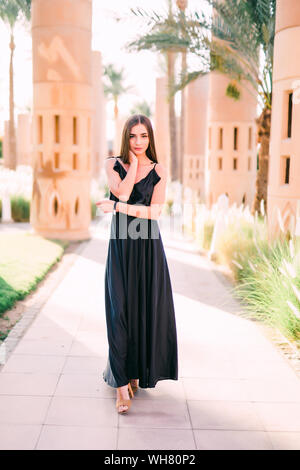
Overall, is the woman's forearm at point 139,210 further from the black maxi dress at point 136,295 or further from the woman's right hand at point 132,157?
the woman's right hand at point 132,157

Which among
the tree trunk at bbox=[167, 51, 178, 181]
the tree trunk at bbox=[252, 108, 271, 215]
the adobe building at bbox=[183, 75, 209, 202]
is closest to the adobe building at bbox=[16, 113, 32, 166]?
the tree trunk at bbox=[167, 51, 178, 181]

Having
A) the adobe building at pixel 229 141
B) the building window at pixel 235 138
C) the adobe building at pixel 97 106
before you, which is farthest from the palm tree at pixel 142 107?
the building window at pixel 235 138

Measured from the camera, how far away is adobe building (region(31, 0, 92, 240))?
36.6 feet

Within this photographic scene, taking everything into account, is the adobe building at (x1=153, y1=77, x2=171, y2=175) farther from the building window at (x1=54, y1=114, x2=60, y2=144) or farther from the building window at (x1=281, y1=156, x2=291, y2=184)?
the building window at (x1=281, y1=156, x2=291, y2=184)

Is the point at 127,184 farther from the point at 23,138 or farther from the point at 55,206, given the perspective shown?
the point at 23,138

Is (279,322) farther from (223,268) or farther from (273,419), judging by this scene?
(223,268)

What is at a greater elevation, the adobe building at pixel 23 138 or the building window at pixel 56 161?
the adobe building at pixel 23 138

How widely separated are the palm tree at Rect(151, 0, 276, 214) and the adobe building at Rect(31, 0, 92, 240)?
207 centimetres

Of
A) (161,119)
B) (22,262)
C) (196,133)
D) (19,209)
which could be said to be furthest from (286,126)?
(161,119)

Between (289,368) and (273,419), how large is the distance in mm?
1079

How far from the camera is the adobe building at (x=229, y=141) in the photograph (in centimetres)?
1393

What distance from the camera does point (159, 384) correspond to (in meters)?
4.27
